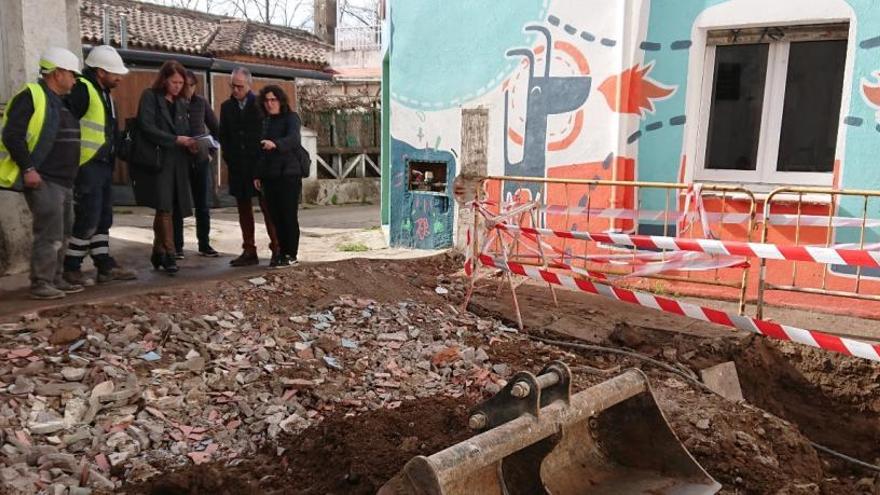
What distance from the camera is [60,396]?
4.16 meters

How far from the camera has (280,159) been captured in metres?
6.74

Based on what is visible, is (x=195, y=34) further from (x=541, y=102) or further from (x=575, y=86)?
(x=575, y=86)

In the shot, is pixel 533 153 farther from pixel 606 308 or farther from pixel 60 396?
pixel 60 396

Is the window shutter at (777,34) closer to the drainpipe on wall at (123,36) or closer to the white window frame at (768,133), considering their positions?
the white window frame at (768,133)

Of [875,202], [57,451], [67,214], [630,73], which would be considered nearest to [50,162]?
[67,214]

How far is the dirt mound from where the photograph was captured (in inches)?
141

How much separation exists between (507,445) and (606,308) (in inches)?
160

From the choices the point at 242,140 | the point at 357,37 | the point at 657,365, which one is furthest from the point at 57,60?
the point at 357,37

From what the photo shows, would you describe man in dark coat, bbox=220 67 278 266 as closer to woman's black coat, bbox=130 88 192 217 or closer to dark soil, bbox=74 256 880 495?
woman's black coat, bbox=130 88 192 217

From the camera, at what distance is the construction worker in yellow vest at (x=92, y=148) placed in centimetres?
577

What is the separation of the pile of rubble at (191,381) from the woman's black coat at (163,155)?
5.33 ft

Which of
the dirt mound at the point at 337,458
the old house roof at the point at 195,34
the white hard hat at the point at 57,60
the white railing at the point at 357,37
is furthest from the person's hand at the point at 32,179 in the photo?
the white railing at the point at 357,37

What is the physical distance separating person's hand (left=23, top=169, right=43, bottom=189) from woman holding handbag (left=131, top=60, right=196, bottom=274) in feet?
3.84

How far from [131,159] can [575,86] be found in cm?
470
